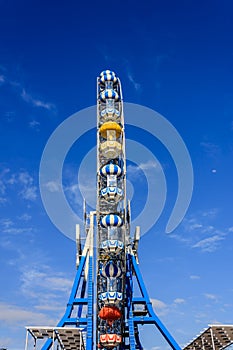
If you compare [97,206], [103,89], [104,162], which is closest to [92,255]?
[97,206]

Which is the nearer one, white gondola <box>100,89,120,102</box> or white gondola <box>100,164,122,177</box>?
white gondola <box>100,164,122,177</box>

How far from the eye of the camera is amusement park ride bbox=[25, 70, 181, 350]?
42.4 m

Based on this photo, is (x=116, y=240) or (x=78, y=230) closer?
(x=116, y=240)

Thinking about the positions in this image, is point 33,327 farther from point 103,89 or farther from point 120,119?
point 103,89

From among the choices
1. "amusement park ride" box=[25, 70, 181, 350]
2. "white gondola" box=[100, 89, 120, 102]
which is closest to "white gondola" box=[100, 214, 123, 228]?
"amusement park ride" box=[25, 70, 181, 350]

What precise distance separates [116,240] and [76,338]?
37.0 feet

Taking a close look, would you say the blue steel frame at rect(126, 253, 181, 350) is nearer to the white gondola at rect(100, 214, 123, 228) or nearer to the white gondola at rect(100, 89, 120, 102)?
the white gondola at rect(100, 214, 123, 228)

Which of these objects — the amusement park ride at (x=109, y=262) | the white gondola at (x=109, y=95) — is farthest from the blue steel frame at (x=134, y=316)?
the white gondola at (x=109, y=95)

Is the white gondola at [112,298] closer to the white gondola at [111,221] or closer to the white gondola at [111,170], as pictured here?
the white gondola at [111,221]

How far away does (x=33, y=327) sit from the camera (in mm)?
33875

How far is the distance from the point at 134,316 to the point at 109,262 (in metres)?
8.73

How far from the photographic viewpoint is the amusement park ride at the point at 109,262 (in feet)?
139

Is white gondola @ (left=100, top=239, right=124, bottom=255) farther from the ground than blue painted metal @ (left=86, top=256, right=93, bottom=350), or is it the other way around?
white gondola @ (left=100, top=239, right=124, bottom=255)

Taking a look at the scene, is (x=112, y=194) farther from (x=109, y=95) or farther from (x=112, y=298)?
(x=109, y=95)
